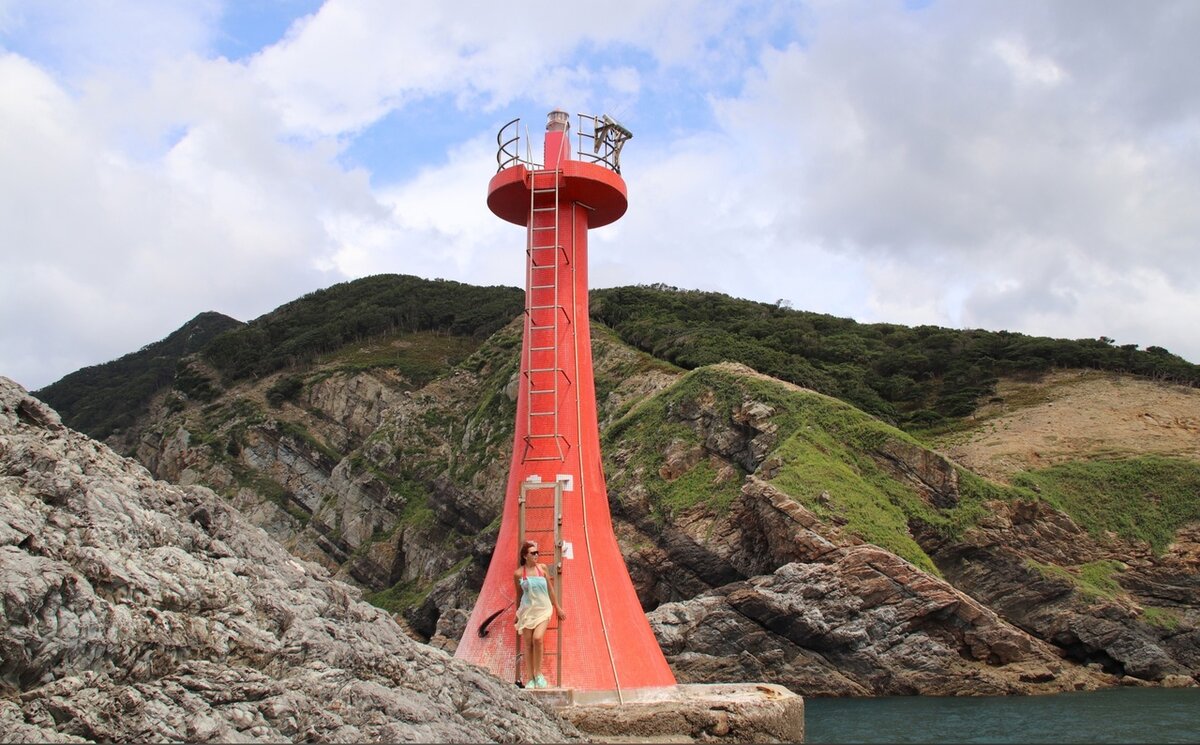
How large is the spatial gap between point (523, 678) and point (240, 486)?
59029 millimetres

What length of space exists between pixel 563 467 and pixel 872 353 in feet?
181

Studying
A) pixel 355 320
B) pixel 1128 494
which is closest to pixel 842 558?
pixel 1128 494

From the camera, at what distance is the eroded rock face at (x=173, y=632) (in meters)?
6.10

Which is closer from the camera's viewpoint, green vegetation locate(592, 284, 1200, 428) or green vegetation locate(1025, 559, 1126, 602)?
green vegetation locate(1025, 559, 1126, 602)

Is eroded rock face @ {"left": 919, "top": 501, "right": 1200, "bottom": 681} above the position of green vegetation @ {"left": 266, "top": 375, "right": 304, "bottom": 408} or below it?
below

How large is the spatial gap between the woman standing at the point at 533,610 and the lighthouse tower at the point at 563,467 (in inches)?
8.2

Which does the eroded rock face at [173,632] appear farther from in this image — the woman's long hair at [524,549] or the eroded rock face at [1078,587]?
the eroded rock face at [1078,587]

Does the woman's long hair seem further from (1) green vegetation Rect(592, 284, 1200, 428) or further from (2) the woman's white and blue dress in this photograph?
(1) green vegetation Rect(592, 284, 1200, 428)

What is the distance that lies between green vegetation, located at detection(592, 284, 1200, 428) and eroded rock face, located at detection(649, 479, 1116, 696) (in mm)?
23379

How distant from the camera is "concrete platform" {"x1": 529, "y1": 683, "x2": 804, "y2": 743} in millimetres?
11211

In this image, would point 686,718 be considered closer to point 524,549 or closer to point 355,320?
point 524,549

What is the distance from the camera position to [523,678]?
12680 mm

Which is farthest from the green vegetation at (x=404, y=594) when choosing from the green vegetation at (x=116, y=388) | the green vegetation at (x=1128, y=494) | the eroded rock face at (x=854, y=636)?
the green vegetation at (x=116, y=388)

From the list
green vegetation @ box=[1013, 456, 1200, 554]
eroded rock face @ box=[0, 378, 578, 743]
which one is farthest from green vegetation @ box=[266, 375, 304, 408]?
eroded rock face @ box=[0, 378, 578, 743]
